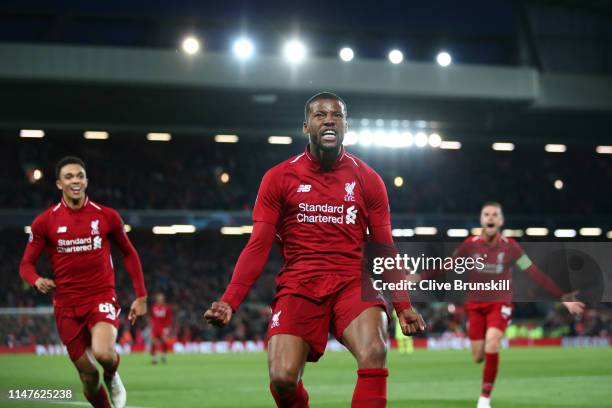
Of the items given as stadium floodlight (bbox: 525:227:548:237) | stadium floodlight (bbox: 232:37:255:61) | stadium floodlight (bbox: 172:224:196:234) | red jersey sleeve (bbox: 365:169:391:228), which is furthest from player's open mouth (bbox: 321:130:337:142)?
stadium floodlight (bbox: 525:227:548:237)

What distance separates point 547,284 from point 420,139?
110 ft

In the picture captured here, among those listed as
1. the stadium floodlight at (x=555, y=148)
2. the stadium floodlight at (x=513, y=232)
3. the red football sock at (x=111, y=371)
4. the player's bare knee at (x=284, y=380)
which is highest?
the stadium floodlight at (x=555, y=148)

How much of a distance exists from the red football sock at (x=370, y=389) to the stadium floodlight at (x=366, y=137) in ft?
121

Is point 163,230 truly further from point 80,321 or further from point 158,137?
point 80,321

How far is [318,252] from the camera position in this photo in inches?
279

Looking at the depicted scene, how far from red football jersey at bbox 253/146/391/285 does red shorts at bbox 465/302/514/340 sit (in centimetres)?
700

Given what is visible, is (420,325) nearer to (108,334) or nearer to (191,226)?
(108,334)

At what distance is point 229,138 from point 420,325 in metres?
40.5

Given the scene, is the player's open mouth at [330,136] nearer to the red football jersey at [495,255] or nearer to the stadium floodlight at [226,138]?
the red football jersey at [495,255]

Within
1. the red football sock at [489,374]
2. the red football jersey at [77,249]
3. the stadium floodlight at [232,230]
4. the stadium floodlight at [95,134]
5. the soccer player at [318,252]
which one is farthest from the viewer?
the stadium floodlight at [232,230]

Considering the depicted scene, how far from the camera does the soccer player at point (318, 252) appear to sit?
22.3ft

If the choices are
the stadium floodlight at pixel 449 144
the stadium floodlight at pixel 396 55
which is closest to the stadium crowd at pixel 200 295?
the stadium floodlight at pixel 449 144

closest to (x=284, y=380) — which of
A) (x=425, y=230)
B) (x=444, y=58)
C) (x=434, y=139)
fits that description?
(x=444, y=58)

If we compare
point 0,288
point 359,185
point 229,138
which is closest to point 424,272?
point 359,185
